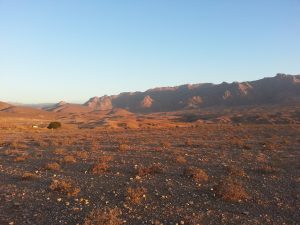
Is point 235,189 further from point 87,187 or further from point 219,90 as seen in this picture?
point 219,90

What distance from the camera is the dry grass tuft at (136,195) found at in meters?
10.2

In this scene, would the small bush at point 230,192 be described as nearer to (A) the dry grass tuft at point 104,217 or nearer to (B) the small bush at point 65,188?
(A) the dry grass tuft at point 104,217

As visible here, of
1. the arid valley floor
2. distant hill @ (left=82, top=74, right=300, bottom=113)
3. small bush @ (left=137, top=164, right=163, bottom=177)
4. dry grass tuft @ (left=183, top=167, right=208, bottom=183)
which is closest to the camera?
the arid valley floor

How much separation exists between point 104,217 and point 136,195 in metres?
2.04

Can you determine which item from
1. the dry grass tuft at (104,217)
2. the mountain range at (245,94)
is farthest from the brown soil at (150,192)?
the mountain range at (245,94)

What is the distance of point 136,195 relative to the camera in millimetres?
10555

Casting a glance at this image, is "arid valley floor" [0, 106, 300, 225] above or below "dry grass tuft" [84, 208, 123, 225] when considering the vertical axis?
below

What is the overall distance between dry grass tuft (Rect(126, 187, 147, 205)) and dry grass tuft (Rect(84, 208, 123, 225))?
2.83 feet

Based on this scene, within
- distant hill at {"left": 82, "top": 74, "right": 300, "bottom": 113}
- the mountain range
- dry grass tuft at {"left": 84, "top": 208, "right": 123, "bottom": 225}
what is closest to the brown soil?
dry grass tuft at {"left": 84, "top": 208, "right": 123, "bottom": 225}

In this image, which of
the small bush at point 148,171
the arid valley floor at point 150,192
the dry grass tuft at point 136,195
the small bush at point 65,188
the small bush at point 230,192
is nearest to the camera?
the arid valley floor at point 150,192

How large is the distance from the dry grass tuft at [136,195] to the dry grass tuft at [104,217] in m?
0.86

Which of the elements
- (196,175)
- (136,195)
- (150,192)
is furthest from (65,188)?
(196,175)

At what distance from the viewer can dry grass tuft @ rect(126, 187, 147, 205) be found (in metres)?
10.2

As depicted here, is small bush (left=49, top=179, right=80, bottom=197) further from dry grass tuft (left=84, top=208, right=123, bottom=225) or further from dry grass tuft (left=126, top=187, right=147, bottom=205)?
dry grass tuft (left=84, top=208, right=123, bottom=225)
